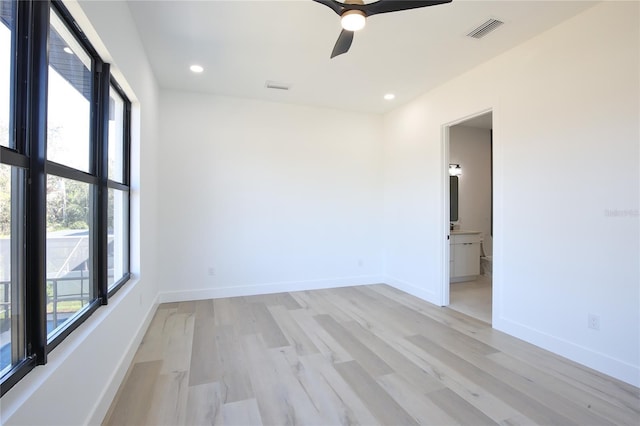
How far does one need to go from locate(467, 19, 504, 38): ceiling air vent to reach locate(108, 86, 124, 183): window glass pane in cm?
310

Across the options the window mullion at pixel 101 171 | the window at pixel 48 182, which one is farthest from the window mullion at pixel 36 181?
the window mullion at pixel 101 171

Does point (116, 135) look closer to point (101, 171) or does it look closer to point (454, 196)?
point (101, 171)

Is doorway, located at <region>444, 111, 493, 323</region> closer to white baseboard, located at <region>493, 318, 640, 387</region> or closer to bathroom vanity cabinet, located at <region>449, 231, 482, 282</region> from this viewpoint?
bathroom vanity cabinet, located at <region>449, 231, 482, 282</region>

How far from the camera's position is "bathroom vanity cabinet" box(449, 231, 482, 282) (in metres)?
5.30

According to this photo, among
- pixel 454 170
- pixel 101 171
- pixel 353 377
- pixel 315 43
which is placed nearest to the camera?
pixel 101 171

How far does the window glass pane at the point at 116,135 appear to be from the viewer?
2.46 meters

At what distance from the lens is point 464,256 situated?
541cm

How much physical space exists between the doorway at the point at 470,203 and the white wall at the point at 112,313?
453cm

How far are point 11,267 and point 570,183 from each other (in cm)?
364

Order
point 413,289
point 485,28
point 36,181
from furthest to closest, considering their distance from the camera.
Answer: point 413,289 → point 485,28 → point 36,181

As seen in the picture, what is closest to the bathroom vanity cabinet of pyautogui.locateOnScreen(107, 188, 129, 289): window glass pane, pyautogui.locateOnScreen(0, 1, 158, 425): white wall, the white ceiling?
the white ceiling

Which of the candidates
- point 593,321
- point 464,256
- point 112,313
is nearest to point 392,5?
point 112,313

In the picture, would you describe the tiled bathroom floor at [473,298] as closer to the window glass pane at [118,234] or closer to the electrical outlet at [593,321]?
the electrical outlet at [593,321]

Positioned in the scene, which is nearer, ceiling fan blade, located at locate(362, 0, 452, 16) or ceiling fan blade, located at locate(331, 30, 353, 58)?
ceiling fan blade, located at locate(362, 0, 452, 16)
